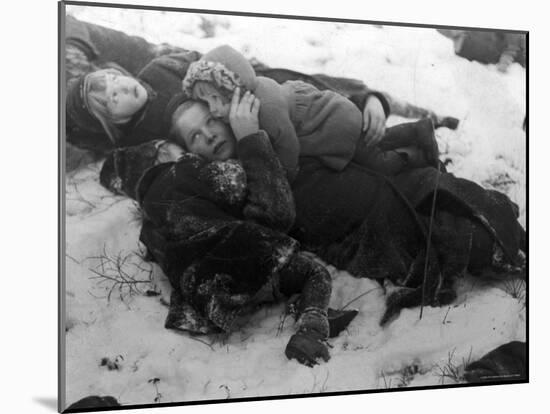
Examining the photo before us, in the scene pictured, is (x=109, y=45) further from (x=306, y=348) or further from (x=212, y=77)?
(x=306, y=348)

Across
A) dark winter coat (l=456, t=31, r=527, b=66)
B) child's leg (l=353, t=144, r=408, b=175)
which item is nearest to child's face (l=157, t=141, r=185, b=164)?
child's leg (l=353, t=144, r=408, b=175)

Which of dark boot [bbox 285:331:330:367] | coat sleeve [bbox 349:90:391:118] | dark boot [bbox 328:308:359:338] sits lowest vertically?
dark boot [bbox 285:331:330:367]

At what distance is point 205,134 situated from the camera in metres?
4.13

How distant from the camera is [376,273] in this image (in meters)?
4.36

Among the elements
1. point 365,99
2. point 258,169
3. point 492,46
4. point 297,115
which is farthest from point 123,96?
point 492,46

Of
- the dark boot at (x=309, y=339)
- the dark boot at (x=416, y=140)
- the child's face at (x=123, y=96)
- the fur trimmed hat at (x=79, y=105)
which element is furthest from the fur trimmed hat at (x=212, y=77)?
the dark boot at (x=309, y=339)

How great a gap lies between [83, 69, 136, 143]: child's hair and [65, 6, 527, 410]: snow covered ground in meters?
0.19

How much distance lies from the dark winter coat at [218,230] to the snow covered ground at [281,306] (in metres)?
0.08

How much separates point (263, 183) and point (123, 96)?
739 mm

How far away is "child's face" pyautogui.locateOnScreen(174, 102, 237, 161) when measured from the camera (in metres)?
4.11

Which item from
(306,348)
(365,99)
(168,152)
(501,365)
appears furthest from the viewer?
(501,365)

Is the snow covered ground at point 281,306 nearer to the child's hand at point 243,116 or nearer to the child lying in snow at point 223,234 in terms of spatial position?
the child lying in snow at point 223,234

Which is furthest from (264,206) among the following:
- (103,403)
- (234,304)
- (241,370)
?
(103,403)

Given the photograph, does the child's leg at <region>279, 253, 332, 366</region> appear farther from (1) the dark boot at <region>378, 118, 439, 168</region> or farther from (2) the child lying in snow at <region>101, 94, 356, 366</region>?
(1) the dark boot at <region>378, 118, 439, 168</region>
